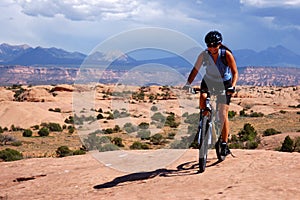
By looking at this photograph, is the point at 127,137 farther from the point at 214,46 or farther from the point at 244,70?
the point at 244,70

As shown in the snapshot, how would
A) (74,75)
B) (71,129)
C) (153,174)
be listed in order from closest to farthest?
1. (153,174)
2. (71,129)
3. (74,75)

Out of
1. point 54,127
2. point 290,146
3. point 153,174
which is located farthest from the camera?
point 54,127

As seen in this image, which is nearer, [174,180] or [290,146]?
[174,180]

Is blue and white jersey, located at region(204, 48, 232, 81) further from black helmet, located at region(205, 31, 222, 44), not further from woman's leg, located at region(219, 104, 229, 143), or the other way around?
woman's leg, located at region(219, 104, 229, 143)

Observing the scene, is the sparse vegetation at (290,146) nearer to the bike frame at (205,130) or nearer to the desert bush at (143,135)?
the bike frame at (205,130)

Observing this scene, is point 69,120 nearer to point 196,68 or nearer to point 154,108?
point 154,108

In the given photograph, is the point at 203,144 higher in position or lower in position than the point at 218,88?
lower

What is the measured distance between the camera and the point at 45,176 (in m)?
8.98

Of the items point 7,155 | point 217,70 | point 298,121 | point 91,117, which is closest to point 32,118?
point 91,117

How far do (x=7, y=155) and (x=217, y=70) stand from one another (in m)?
12.5

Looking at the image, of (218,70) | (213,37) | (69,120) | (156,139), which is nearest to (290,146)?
(218,70)

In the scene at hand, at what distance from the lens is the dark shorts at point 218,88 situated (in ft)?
24.5

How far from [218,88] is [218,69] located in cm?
32

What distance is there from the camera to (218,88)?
24.6 ft
